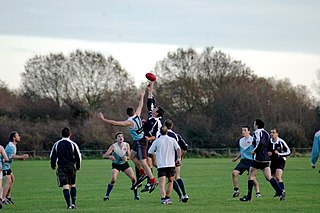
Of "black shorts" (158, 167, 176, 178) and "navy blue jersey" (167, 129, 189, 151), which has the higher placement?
"navy blue jersey" (167, 129, 189, 151)

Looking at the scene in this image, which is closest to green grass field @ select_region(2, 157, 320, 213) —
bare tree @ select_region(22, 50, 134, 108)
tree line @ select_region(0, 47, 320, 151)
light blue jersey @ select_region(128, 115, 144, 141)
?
light blue jersey @ select_region(128, 115, 144, 141)

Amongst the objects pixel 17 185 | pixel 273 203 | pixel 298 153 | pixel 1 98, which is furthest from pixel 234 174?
pixel 1 98

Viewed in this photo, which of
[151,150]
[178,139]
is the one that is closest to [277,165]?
[178,139]

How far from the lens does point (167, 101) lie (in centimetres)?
7594

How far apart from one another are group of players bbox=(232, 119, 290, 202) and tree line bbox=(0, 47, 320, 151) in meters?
49.2

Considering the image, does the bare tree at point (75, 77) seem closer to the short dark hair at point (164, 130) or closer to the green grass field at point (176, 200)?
the green grass field at point (176, 200)

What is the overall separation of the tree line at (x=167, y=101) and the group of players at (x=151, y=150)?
49438 millimetres

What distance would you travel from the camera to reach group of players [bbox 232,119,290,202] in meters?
20.0

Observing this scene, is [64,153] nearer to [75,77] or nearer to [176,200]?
[176,200]

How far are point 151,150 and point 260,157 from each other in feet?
9.94

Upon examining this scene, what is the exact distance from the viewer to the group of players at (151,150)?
1909 centimetres

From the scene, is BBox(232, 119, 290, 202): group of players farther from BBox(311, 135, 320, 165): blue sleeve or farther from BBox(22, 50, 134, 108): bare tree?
BBox(22, 50, 134, 108): bare tree

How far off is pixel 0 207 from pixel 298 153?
171 ft

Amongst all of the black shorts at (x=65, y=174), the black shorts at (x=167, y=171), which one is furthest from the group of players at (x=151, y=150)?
the black shorts at (x=65, y=174)
